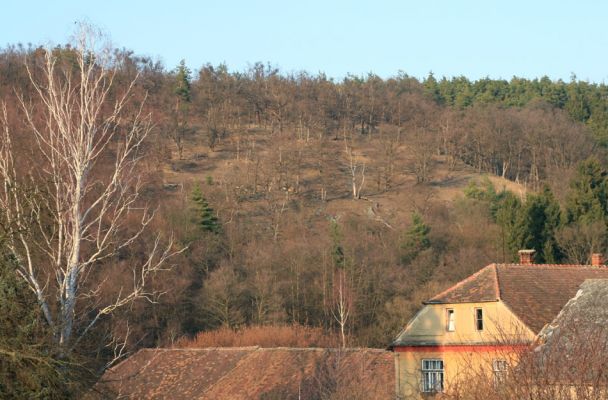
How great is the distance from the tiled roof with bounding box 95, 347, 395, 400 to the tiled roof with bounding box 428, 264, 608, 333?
3.53m

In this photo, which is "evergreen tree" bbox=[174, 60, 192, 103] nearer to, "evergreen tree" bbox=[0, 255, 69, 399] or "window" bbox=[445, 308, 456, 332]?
"window" bbox=[445, 308, 456, 332]

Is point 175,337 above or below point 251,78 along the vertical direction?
below

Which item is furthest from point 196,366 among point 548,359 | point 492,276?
point 548,359

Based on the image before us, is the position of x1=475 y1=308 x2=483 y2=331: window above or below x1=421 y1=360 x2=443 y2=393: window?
above

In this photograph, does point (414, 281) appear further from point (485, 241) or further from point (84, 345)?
point (84, 345)

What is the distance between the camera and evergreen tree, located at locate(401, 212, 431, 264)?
63250 mm

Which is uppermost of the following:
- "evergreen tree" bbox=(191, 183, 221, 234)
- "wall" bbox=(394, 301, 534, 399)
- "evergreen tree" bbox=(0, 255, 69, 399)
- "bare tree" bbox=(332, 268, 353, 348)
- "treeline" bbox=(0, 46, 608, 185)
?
"treeline" bbox=(0, 46, 608, 185)

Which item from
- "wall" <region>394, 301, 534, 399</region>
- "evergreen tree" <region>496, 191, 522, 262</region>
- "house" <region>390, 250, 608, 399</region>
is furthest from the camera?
"evergreen tree" <region>496, 191, 522, 262</region>

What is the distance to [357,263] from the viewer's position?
59.8m

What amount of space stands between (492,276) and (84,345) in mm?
21856

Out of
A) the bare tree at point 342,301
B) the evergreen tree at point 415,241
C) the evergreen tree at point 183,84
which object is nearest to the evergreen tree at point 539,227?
the evergreen tree at point 415,241

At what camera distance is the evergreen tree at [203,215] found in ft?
203

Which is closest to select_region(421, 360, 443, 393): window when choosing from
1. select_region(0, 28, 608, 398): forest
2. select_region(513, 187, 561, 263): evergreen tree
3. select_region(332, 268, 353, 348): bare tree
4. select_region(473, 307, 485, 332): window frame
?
select_region(473, 307, 485, 332): window frame

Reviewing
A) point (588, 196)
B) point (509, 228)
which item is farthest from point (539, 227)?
point (588, 196)
